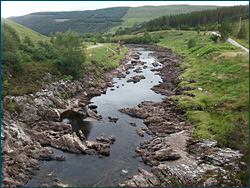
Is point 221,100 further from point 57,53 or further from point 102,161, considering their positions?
point 57,53

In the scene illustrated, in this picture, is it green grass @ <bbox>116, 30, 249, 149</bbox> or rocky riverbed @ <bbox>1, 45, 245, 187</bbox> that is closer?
rocky riverbed @ <bbox>1, 45, 245, 187</bbox>

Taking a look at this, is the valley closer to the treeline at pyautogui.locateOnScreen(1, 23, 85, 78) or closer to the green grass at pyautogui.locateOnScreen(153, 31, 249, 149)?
the green grass at pyautogui.locateOnScreen(153, 31, 249, 149)

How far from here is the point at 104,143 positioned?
1346 inches

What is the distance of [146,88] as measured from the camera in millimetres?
62781

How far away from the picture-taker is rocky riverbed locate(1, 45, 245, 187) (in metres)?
25.8

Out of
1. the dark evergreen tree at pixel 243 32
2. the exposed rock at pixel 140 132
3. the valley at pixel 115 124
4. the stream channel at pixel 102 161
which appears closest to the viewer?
the stream channel at pixel 102 161

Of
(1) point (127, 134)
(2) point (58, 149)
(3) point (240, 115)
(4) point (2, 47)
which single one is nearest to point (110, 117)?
(1) point (127, 134)

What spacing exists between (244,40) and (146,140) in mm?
85080

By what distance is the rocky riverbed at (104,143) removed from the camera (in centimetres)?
2577

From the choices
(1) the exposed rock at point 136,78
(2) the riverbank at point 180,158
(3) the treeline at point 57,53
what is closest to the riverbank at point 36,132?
(2) the riverbank at point 180,158

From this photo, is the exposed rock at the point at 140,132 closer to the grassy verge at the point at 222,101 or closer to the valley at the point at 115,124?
the valley at the point at 115,124

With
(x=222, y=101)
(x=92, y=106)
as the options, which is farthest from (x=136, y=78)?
A: (x=222, y=101)

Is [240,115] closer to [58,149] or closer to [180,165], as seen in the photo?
[180,165]

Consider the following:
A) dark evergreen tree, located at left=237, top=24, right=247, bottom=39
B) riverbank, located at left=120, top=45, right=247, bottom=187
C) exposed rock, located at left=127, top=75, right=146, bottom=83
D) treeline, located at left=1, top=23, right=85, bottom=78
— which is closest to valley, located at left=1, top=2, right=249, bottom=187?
riverbank, located at left=120, top=45, right=247, bottom=187
